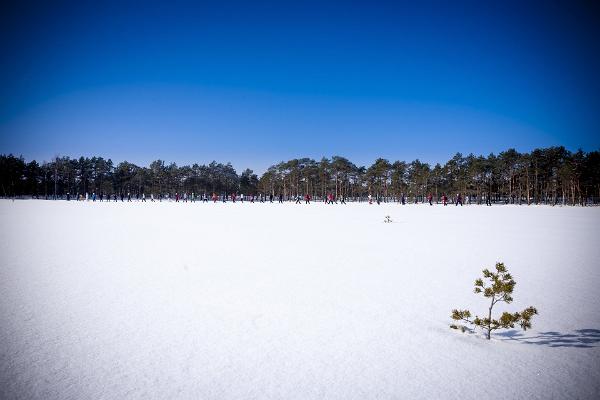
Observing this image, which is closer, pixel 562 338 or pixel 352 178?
pixel 562 338

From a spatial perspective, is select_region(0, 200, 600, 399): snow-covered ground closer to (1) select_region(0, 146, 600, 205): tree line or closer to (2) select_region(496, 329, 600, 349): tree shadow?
(2) select_region(496, 329, 600, 349): tree shadow

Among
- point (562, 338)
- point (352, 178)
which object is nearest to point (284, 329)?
point (562, 338)

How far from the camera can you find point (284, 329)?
→ 4.39 m

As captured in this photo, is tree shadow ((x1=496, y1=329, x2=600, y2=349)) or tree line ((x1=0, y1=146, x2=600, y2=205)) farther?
tree line ((x1=0, y1=146, x2=600, y2=205))

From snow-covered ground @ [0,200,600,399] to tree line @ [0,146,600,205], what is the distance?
66.7 metres

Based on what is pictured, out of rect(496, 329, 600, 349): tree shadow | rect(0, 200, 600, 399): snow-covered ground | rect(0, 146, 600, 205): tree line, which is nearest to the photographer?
rect(0, 200, 600, 399): snow-covered ground

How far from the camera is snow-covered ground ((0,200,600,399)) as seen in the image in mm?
3211

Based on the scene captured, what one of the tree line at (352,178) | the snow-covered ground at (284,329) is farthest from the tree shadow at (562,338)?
the tree line at (352,178)

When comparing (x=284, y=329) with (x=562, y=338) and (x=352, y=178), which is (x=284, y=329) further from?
(x=352, y=178)

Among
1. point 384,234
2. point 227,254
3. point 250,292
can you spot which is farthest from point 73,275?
point 384,234

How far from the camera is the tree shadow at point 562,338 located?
4121 millimetres

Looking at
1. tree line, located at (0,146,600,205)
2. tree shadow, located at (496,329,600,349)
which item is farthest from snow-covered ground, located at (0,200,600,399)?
tree line, located at (0,146,600,205)

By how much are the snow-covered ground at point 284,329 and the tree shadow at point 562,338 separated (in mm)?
25

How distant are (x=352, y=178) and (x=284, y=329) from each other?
340ft
